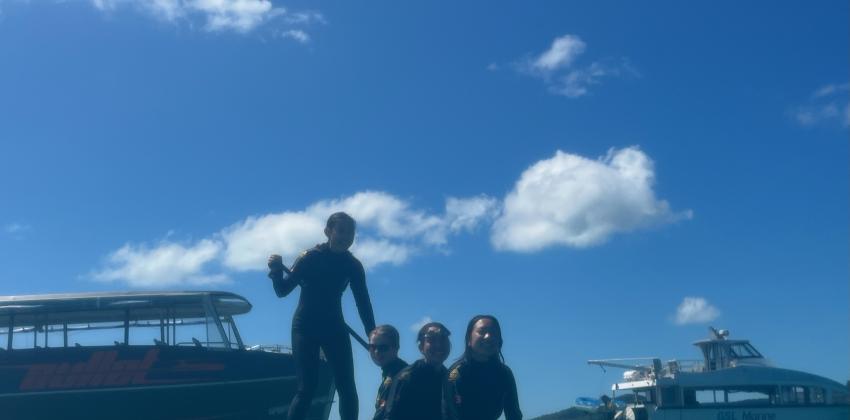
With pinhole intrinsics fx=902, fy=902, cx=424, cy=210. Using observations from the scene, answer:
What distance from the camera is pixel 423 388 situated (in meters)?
4.75

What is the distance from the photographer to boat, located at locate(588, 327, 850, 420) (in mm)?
29891

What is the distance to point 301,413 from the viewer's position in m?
6.16

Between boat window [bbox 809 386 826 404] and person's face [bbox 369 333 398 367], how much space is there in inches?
1151

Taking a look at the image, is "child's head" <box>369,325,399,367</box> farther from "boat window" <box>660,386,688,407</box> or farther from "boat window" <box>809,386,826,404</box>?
"boat window" <box>809,386,826,404</box>

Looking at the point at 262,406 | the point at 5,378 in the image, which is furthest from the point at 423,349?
the point at 5,378

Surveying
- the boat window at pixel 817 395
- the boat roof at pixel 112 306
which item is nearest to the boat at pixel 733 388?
the boat window at pixel 817 395

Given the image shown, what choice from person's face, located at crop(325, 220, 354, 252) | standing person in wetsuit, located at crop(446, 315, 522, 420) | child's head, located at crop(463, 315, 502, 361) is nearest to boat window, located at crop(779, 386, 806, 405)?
person's face, located at crop(325, 220, 354, 252)

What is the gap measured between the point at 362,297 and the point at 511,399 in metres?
1.81

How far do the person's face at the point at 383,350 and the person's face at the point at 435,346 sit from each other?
319mm

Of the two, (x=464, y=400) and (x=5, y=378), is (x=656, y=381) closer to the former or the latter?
(x=5, y=378)

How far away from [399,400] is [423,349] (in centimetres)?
38

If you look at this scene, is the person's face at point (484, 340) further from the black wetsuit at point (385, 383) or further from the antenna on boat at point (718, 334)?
the antenna on boat at point (718, 334)

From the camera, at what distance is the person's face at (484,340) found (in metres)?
5.00

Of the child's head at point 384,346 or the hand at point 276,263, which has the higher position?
the hand at point 276,263
